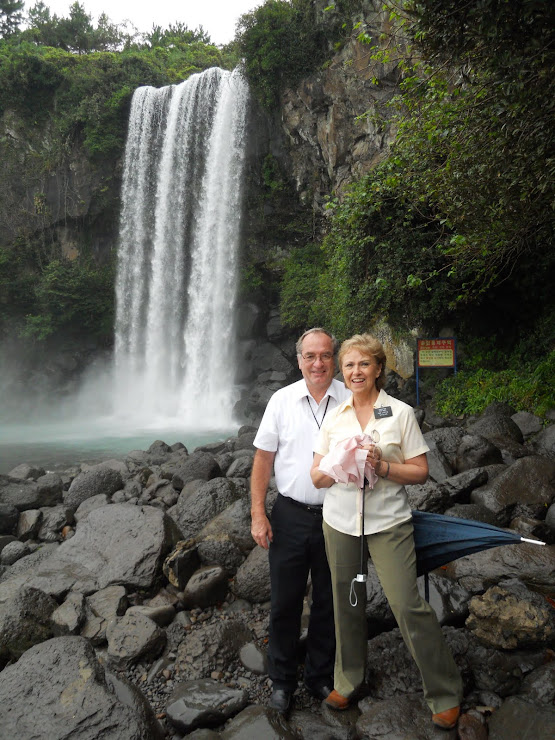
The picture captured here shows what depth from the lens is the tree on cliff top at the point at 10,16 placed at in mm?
26062

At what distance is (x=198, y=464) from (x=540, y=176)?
5.42 metres

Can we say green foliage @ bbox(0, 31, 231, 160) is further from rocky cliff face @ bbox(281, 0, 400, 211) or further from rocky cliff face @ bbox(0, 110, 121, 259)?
rocky cliff face @ bbox(281, 0, 400, 211)

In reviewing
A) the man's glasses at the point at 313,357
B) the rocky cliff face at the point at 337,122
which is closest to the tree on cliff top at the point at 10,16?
the rocky cliff face at the point at 337,122

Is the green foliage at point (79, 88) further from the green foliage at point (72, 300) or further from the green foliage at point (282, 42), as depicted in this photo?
the green foliage at point (282, 42)

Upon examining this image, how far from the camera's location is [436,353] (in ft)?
32.7

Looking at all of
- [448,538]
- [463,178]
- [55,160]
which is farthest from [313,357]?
[55,160]

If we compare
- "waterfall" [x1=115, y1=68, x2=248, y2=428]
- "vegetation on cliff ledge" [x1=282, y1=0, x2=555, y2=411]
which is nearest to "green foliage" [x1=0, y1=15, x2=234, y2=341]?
"waterfall" [x1=115, y1=68, x2=248, y2=428]

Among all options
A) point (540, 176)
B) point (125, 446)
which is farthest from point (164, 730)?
point (125, 446)

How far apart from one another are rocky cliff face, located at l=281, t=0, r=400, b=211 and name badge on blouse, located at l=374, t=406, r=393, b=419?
1157 centimetres

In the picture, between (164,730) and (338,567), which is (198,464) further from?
(338,567)

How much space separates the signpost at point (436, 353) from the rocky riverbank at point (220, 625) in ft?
12.3

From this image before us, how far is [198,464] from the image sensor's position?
284 inches

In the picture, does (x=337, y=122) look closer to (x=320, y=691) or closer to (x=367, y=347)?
(x=367, y=347)

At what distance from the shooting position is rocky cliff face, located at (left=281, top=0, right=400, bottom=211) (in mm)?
12953
